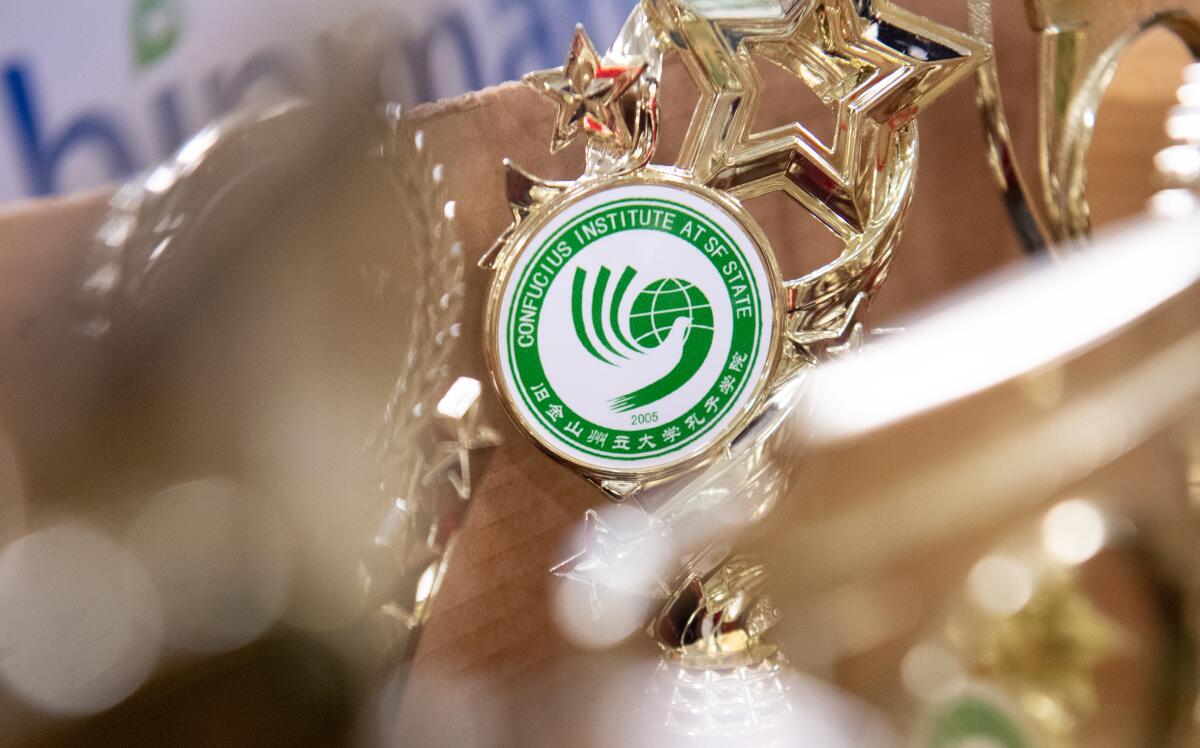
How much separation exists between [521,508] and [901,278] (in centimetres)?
30

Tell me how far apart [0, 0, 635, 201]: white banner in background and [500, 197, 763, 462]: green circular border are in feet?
0.33

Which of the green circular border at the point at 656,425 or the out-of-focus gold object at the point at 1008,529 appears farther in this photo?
the out-of-focus gold object at the point at 1008,529

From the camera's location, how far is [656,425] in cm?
43

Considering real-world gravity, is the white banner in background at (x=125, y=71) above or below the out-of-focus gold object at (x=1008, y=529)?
above

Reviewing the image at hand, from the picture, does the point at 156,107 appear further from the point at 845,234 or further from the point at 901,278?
the point at 901,278

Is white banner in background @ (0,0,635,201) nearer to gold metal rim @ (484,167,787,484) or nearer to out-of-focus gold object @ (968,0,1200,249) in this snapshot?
gold metal rim @ (484,167,787,484)

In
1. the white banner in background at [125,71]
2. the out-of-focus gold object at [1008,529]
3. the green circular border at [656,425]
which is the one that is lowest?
the out-of-focus gold object at [1008,529]

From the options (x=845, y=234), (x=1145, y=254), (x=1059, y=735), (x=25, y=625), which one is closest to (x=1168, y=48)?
(x=1145, y=254)

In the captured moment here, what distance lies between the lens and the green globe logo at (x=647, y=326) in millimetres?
410

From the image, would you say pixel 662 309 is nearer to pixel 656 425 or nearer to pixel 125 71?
pixel 656 425

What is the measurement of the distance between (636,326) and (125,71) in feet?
0.78

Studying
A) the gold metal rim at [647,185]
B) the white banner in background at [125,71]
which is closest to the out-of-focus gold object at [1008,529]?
the gold metal rim at [647,185]

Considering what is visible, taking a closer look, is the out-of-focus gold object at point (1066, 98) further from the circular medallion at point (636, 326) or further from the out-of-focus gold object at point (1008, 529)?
the circular medallion at point (636, 326)

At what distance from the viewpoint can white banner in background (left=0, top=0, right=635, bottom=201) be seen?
1.20 ft
